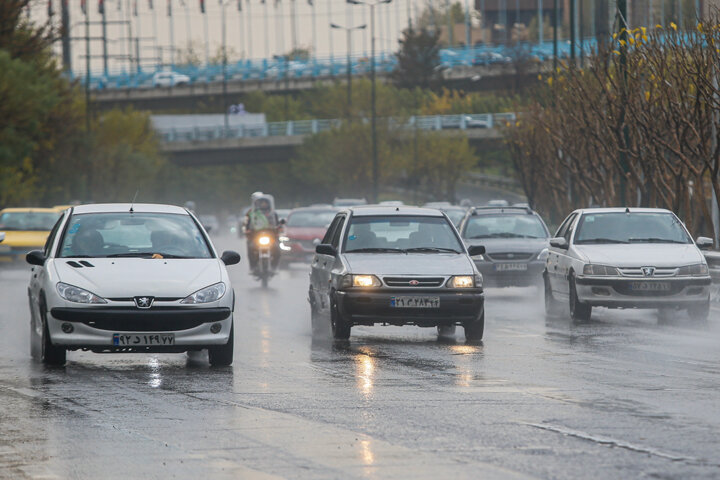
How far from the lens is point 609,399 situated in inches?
453

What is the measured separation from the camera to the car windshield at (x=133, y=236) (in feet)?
48.4

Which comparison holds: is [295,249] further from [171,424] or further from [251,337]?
[171,424]

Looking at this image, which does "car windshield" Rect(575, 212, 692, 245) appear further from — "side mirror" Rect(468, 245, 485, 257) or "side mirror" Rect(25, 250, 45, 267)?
"side mirror" Rect(25, 250, 45, 267)

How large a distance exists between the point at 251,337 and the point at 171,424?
782cm

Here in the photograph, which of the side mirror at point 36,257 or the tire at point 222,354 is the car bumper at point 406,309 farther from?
the side mirror at point 36,257

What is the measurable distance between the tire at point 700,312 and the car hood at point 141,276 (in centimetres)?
824

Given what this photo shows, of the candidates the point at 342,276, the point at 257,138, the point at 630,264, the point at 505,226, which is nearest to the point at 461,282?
the point at 342,276

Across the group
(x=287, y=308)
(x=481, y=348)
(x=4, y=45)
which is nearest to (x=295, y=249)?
(x=287, y=308)

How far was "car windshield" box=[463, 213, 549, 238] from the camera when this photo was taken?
28.5 m

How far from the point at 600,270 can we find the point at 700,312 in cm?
154

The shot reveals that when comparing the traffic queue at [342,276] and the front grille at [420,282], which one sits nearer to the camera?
the traffic queue at [342,276]

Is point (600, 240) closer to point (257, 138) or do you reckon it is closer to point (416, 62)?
point (257, 138)

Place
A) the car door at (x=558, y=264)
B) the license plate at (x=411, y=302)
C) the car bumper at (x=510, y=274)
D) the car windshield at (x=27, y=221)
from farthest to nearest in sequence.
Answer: the car windshield at (x=27, y=221) → the car bumper at (x=510, y=274) → the car door at (x=558, y=264) → the license plate at (x=411, y=302)

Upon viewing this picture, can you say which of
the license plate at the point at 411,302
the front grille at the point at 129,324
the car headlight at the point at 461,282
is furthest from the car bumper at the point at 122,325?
the car headlight at the point at 461,282
